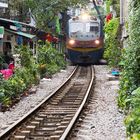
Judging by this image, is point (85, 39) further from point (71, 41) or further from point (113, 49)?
point (113, 49)

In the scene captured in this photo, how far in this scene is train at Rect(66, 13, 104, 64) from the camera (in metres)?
34.2

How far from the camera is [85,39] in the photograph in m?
34.2

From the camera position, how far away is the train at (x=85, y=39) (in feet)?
112

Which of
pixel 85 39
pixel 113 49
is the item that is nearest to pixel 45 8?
pixel 85 39

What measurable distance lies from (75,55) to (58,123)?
23.8 meters

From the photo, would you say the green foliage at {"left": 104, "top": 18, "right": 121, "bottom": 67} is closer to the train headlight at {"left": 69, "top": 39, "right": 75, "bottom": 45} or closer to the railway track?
the train headlight at {"left": 69, "top": 39, "right": 75, "bottom": 45}

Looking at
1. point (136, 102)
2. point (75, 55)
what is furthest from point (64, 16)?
point (136, 102)

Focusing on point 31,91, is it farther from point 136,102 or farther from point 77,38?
point 77,38

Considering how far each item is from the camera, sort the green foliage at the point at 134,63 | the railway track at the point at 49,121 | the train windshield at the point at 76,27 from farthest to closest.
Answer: the train windshield at the point at 76,27 → the green foliage at the point at 134,63 → the railway track at the point at 49,121

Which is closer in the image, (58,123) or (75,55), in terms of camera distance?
(58,123)

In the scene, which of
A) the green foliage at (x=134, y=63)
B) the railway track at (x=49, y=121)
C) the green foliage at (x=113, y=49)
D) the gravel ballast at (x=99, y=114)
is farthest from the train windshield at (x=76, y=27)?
the green foliage at (x=134, y=63)

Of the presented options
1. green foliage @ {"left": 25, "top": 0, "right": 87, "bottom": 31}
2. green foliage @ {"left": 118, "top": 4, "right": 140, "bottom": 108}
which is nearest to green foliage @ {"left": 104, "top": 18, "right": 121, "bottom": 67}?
green foliage @ {"left": 25, "top": 0, "right": 87, "bottom": 31}

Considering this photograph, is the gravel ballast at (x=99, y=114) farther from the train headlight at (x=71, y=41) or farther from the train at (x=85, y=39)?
the train headlight at (x=71, y=41)

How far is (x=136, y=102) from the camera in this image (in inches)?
367
